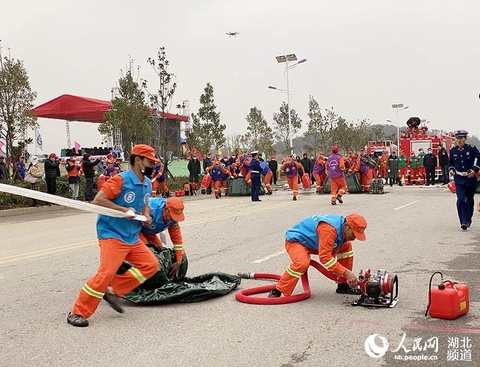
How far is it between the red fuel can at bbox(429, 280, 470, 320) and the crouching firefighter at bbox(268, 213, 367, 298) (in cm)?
82

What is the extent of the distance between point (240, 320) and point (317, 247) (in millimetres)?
1230

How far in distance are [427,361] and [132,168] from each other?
3.19 meters

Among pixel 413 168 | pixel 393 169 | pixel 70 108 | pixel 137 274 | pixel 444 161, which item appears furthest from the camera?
pixel 70 108

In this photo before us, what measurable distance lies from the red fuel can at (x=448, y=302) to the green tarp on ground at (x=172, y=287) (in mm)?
2301

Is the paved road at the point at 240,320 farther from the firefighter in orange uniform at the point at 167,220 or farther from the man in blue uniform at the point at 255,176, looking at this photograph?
the man in blue uniform at the point at 255,176

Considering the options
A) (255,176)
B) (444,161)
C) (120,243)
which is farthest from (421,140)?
(120,243)

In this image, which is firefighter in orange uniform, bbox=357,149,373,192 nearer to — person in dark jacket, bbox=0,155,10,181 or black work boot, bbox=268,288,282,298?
person in dark jacket, bbox=0,155,10,181

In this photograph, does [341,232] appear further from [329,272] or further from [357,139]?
[357,139]

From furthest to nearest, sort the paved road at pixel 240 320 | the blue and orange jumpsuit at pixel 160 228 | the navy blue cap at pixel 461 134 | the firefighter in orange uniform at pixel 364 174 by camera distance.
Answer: the firefighter in orange uniform at pixel 364 174
the navy blue cap at pixel 461 134
the blue and orange jumpsuit at pixel 160 228
the paved road at pixel 240 320

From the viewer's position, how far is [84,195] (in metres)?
23.0

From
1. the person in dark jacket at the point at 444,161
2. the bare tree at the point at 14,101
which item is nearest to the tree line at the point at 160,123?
the bare tree at the point at 14,101

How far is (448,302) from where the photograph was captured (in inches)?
216

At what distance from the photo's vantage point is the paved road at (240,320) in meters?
4.74

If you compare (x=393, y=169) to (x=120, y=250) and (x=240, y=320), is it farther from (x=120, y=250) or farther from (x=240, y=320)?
(x=120, y=250)
